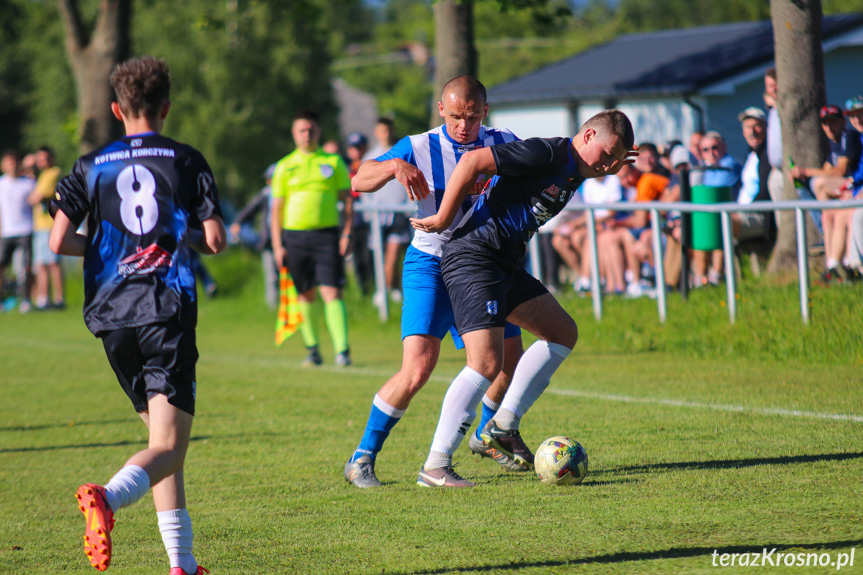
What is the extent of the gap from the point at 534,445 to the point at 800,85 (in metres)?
6.18

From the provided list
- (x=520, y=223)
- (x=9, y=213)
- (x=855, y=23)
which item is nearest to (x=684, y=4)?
(x=855, y=23)

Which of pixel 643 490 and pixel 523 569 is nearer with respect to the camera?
pixel 523 569

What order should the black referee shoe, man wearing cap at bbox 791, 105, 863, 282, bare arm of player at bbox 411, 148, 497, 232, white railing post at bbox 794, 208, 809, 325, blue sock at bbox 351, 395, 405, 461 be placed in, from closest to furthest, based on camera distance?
bare arm of player at bbox 411, 148, 497, 232, blue sock at bbox 351, 395, 405, 461, white railing post at bbox 794, 208, 809, 325, man wearing cap at bbox 791, 105, 863, 282, the black referee shoe

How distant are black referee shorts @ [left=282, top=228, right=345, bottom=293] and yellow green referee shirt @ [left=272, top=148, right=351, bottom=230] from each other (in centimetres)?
8

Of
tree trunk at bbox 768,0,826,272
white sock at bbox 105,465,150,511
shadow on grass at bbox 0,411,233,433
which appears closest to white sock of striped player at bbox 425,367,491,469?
white sock at bbox 105,465,150,511

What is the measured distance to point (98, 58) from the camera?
19.4 metres

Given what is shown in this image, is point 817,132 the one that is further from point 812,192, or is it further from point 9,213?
point 9,213

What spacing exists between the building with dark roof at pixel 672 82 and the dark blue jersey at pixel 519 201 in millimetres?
14759

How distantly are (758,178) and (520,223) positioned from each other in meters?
7.23

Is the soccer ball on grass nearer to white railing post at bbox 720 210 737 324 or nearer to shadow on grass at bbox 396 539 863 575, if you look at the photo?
shadow on grass at bbox 396 539 863 575

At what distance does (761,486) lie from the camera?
504 centimetres

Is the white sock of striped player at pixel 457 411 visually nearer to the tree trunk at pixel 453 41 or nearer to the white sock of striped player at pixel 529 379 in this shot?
the white sock of striped player at pixel 529 379

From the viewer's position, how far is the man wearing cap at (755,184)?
37.9 feet

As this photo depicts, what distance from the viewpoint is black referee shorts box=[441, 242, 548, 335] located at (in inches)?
206
